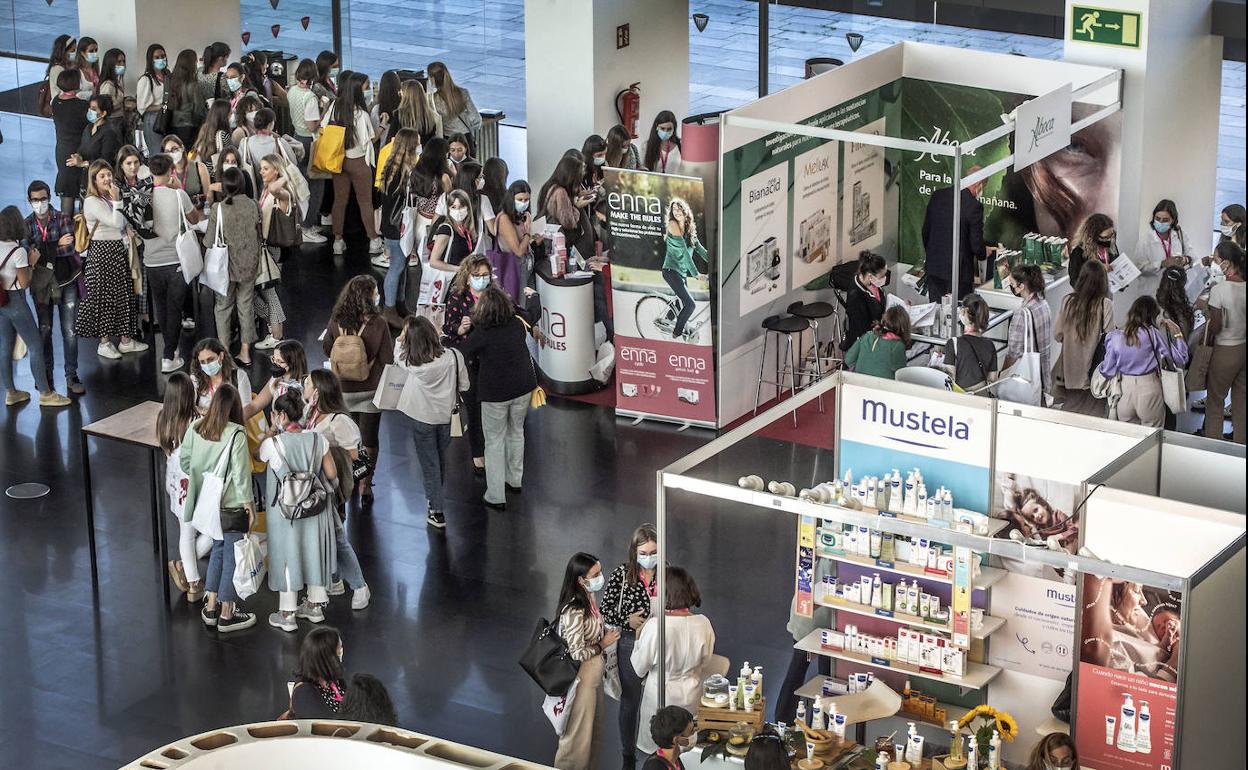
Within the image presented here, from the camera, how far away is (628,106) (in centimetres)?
1491

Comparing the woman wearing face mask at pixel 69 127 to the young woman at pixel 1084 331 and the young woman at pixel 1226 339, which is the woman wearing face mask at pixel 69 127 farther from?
the young woman at pixel 1226 339

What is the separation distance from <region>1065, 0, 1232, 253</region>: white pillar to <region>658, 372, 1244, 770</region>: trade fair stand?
16.2 ft

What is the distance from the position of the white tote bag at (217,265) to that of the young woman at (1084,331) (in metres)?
5.24

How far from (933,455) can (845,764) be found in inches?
58.3

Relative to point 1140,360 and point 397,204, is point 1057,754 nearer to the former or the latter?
point 1140,360

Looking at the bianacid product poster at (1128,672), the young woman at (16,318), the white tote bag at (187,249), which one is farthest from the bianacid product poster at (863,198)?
the bianacid product poster at (1128,672)

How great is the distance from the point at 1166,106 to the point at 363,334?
564 cm

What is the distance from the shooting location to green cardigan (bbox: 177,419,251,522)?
28.9ft

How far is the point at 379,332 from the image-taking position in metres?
10.3

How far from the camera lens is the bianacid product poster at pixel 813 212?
12.0m

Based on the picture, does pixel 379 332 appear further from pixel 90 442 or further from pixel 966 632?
pixel 966 632

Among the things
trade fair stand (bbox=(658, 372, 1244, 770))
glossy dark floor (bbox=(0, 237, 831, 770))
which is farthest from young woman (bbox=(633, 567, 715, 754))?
glossy dark floor (bbox=(0, 237, 831, 770))

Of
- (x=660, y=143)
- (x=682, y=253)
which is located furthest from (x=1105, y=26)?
(x=682, y=253)

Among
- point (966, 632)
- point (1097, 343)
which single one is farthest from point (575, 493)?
point (966, 632)
